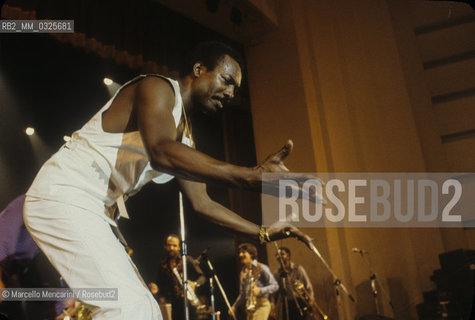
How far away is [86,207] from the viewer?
1.40 meters

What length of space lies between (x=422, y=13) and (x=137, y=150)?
846cm

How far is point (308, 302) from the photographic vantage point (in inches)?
233

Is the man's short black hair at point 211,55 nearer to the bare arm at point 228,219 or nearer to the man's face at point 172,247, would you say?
the bare arm at point 228,219

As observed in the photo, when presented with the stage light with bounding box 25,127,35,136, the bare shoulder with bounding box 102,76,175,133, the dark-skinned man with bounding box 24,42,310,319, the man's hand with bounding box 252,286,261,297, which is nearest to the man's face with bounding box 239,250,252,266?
the man's hand with bounding box 252,286,261,297

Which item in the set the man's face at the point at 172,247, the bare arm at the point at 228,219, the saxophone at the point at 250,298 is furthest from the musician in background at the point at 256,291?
the bare arm at the point at 228,219

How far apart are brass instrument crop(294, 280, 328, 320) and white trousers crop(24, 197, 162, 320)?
488cm

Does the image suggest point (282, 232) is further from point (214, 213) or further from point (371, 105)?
point (371, 105)

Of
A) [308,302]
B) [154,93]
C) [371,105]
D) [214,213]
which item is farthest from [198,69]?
[371,105]

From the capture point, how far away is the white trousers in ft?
4.00

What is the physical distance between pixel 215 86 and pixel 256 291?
15.7 ft

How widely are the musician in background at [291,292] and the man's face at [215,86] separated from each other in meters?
4.26

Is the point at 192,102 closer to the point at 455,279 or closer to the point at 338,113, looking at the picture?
the point at 455,279

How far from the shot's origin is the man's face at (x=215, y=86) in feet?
6.59

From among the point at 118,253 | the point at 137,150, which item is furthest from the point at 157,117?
the point at 118,253
